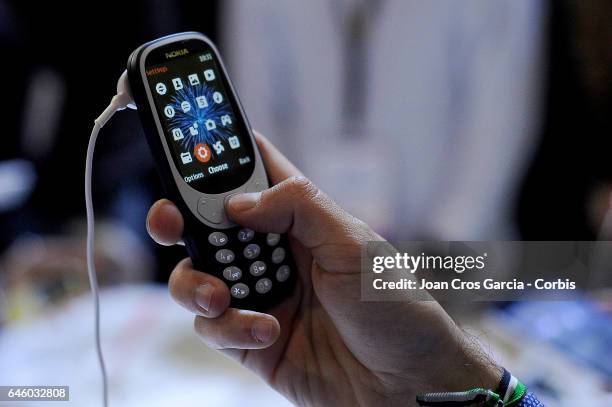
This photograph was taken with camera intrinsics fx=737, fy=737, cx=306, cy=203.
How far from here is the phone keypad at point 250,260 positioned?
0.51m

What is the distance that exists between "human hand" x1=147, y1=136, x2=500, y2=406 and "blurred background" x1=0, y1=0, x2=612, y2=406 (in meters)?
0.38

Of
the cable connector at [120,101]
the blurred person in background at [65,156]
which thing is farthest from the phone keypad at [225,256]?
the blurred person in background at [65,156]

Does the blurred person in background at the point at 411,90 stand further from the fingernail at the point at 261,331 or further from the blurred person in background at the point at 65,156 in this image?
the fingernail at the point at 261,331

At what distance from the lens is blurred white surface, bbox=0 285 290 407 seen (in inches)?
26.5

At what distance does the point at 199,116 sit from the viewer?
512 millimetres

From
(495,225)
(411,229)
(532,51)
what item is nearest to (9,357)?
(411,229)

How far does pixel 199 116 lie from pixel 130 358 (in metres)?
0.32

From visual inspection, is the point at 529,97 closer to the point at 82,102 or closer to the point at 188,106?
the point at 82,102

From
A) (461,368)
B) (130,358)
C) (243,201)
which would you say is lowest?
(130,358)

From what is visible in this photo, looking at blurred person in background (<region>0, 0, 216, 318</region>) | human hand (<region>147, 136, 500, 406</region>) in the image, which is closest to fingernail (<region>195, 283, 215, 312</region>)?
human hand (<region>147, 136, 500, 406</region>)

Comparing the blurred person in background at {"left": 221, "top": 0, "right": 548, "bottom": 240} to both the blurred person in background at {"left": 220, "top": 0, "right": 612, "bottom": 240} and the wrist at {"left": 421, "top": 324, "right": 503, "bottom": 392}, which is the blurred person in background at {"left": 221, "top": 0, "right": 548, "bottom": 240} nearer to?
the blurred person in background at {"left": 220, "top": 0, "right": 612, "bottom": 240}

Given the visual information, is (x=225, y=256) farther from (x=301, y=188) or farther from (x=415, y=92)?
(x=415, y=92)

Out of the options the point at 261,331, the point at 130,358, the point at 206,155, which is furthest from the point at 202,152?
the point at 130,358

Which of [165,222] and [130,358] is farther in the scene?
[130,358]
